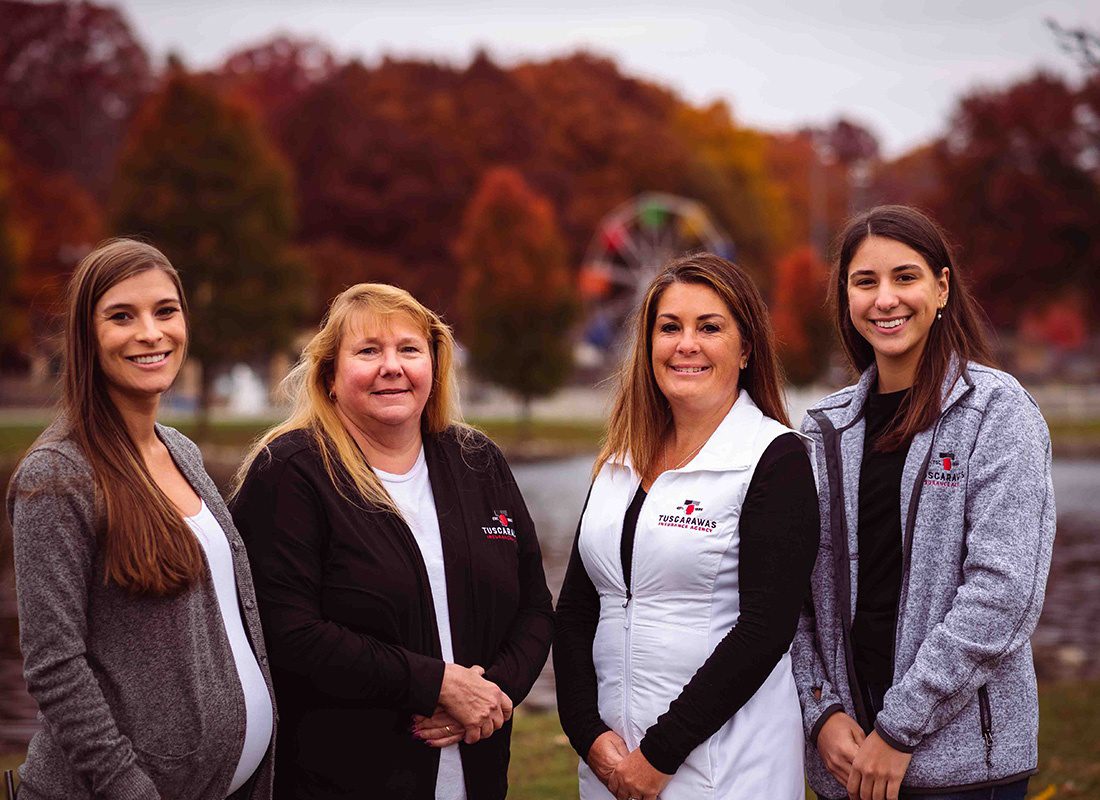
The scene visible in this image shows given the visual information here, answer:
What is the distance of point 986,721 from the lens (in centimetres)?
305

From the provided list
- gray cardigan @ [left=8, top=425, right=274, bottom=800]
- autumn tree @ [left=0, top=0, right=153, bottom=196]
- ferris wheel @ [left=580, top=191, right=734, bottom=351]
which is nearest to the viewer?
gray cardigan @ [left=8, top=425, right=274, bottom=800]

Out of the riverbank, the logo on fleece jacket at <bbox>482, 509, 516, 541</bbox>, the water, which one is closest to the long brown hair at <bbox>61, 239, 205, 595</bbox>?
the logo on fleece jacket at <bbox>482, 509, 516, 541</bbox>

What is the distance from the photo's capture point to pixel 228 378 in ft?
147

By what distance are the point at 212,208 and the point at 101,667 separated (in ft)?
81.4

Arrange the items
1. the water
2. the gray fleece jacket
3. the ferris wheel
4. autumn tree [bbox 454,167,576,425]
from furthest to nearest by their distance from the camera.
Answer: the ferris wheel → autumn tree [bbox 454,167,576,425] → the water → the gray fleece jacket

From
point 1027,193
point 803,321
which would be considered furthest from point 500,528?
point 803,321

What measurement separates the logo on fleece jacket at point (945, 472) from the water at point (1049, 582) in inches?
185

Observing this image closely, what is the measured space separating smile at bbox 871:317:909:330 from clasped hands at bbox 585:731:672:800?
1.31m

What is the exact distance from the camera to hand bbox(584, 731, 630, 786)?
10.8 ft

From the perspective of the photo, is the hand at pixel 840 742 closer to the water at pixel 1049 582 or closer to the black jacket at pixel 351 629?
the black jacket at pixel 351 629

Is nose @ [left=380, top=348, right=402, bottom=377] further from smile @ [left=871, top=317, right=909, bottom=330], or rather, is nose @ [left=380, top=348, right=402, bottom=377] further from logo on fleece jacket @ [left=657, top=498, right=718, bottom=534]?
smile @ [left=871, top=317, right=909, bottom=330]

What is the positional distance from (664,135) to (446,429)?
54.2 m

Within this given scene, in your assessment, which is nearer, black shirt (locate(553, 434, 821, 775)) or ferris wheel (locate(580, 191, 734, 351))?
black shirt (locate(553, 434, 821, 775))

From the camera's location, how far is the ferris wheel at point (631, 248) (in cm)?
4650
